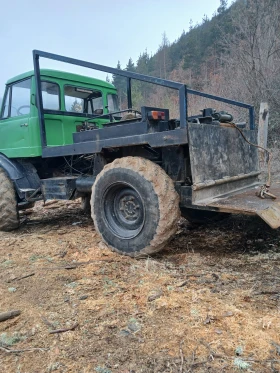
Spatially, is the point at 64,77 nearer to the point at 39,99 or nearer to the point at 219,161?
the point at 39,99

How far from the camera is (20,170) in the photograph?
16.7 feet

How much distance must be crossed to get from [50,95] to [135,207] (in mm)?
2584

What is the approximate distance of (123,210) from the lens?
380 centimetres

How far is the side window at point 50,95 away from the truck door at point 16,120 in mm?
241

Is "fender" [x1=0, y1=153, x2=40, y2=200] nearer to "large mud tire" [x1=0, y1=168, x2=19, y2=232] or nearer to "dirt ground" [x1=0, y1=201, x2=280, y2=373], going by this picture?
"large mud tire" [x1=0, y1=168, x2=19, y2=232]

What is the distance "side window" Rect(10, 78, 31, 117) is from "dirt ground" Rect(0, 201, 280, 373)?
7.20 feet

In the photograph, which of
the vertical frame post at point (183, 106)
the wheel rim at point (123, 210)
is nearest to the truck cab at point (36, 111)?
the wheel rim at point (123, 210)

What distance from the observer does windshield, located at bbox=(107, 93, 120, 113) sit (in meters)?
6.11

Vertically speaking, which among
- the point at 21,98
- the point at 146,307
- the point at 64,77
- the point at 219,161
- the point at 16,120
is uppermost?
the point at 64,77

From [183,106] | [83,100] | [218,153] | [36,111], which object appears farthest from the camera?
[83,100]

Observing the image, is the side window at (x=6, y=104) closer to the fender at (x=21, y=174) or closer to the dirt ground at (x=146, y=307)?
the fender at (x=21, y=174)

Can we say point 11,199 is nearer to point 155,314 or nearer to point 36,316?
point 36,316

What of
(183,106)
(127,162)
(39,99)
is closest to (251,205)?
(183,106)

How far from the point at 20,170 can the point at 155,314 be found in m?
3.67
